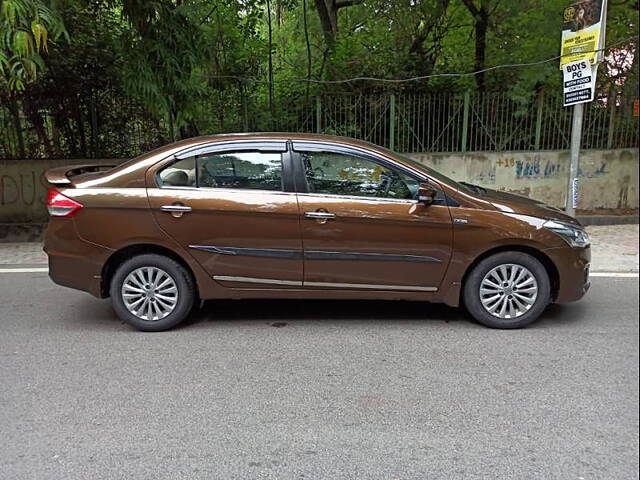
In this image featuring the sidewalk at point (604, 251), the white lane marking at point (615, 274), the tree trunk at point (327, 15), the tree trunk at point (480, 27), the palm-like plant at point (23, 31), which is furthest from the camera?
the tree trunk at point (327, 15)

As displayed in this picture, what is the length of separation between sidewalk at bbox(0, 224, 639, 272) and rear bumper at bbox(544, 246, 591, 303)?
2420 mm

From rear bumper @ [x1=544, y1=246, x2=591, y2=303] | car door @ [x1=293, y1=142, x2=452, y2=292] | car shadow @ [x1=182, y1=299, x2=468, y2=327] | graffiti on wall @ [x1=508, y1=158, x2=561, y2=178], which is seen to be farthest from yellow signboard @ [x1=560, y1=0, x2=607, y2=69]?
car shadow @ [x1=182, y1=299, x2=468, y2=327]

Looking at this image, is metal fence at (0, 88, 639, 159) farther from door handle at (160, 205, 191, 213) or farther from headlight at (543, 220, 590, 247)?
headlight at (543, 220, 590, 247)

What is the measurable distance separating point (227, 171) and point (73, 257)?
1.55 metres

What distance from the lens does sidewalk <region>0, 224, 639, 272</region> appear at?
6754 millimetres

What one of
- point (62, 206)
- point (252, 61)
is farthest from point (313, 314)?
point (252, 61)

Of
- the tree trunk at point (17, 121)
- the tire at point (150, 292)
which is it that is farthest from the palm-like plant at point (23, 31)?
the tree trunk at point (17, 121)

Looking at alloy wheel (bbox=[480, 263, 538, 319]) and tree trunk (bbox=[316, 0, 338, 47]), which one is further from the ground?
tree trunk (bbox=[316, 0, 338, 47])

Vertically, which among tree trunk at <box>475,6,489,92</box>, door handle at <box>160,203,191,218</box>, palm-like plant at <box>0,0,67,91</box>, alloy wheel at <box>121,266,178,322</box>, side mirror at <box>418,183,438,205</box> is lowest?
alloy wheel at <box>121,266,178,322</box>

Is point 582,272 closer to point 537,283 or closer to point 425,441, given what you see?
point 537,283

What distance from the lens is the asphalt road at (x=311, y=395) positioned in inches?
105

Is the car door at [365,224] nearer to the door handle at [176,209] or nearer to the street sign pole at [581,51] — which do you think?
the door handle at [176,209]

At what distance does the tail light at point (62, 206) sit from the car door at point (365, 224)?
1957 millimetres

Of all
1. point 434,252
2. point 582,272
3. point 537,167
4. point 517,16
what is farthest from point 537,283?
point 517,16
